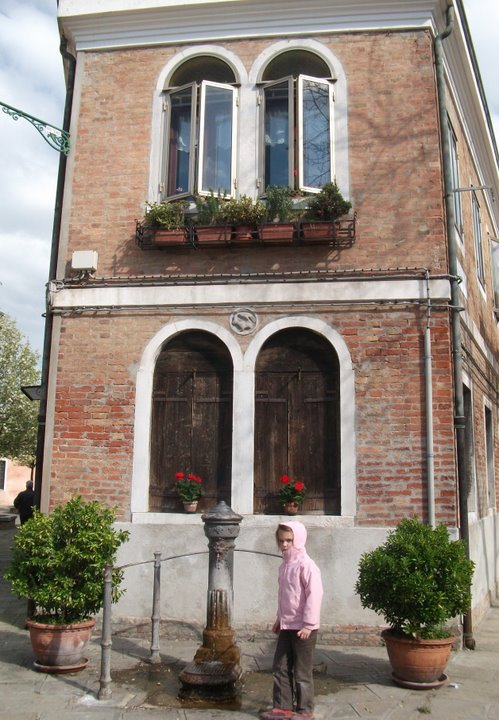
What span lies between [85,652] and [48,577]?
1229 millimetres

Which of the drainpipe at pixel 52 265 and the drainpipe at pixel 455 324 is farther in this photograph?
the drainpipe at pixel 52 265

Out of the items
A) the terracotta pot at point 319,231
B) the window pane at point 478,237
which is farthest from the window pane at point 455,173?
the terracotta pot at point 319,231

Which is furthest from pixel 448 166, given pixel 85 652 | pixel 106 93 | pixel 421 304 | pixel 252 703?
pixel 85 652

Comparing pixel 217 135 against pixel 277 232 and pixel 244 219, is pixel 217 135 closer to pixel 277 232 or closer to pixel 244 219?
pixel 244 219

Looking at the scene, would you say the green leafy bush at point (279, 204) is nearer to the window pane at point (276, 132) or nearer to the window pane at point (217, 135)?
the window pane at point (276, 132)

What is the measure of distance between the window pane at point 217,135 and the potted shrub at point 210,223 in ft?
1.75

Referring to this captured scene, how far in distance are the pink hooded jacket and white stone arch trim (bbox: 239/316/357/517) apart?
262 centimetres

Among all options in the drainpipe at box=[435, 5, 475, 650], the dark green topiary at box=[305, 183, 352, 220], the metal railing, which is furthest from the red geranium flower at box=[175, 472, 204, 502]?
the dark green topiary at box=[305, 183, 352, 220]

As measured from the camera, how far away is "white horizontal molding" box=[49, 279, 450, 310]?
8.53 m

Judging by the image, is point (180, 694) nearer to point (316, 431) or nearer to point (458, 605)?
point (458, 605)

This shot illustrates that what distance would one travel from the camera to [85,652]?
7504 millimetres

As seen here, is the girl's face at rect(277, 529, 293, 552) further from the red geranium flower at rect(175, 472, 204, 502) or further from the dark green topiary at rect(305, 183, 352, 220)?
the dark green topiary at rect(305, 183, 352, 220)

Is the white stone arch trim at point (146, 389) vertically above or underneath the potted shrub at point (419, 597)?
above

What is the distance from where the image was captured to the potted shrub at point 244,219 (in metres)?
8.74
